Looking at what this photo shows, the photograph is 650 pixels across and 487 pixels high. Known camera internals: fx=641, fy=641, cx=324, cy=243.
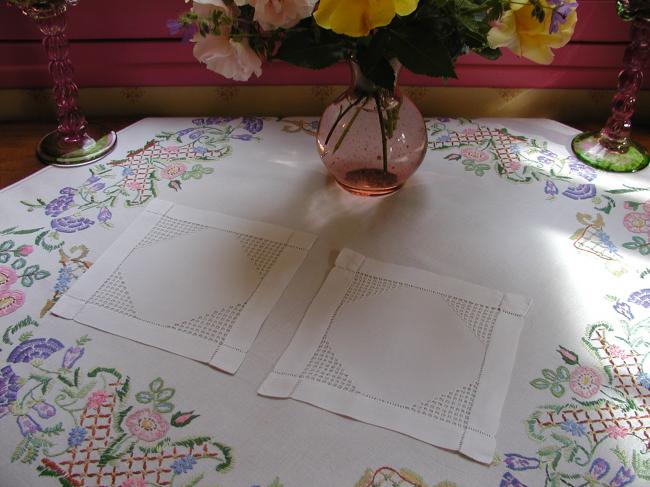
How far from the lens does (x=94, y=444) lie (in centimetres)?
72

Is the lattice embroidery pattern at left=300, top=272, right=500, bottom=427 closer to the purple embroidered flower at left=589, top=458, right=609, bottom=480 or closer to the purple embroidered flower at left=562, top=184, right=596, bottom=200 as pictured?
the purple embroidered flower at left=589, top=458, right=609, bottom=480

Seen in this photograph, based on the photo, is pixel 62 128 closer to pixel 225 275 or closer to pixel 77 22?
pixel 77 22

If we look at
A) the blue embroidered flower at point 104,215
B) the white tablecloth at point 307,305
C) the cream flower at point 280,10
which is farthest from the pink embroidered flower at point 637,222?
the blue embroidered flower at point 104,215

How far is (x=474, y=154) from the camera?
116 centimetres

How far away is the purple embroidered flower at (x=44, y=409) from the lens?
748 millimetres

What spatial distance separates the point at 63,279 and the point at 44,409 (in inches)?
9.0

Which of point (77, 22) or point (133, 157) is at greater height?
point (77, 22)

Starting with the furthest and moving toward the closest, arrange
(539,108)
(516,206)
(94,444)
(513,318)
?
(539,108) < (516,206) < (513,318) < (94,444)

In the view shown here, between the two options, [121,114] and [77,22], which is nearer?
[77,22]

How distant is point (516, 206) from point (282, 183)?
1.28 feet

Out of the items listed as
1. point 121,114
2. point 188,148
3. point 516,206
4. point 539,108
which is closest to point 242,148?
point 188,148

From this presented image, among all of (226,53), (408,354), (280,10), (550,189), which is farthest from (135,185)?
(550,189)

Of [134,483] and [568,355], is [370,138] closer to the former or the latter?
[568,355]

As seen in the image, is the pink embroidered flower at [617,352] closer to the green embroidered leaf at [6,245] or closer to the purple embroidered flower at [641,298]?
the purple embroidered flower at [641,298]
